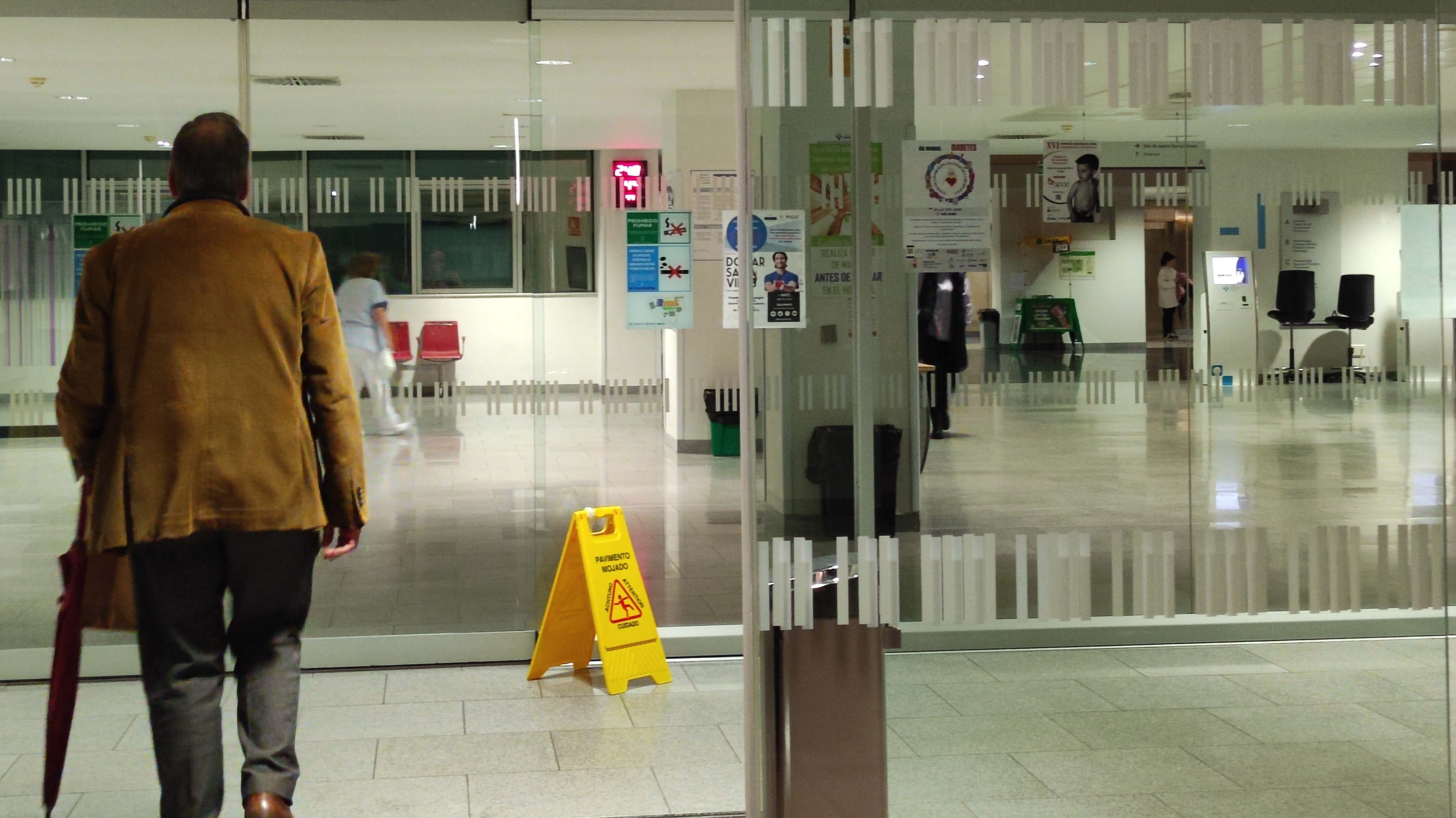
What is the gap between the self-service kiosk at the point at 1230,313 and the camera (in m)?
4.10

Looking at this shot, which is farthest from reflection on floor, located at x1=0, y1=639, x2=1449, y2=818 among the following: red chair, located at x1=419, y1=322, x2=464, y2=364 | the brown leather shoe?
red chair, located at x1=419, y1=322, x2=464, y2=364

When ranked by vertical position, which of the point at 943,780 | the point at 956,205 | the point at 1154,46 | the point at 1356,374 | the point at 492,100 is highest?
the point at 492,100

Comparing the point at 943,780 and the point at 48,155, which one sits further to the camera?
the point at 48,155

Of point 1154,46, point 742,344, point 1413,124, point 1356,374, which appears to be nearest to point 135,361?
point 742,344

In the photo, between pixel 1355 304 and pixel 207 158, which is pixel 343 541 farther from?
pixel 1355 304

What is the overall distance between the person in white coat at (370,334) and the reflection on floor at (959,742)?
3.74 ft

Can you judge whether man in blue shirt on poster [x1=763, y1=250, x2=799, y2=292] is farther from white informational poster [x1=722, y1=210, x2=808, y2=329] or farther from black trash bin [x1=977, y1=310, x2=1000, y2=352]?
black trash bin [x1=977, y1=310, x2=1000, y2=352]

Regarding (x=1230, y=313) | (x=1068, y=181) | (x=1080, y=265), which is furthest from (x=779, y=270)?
(x=1230, y=313)

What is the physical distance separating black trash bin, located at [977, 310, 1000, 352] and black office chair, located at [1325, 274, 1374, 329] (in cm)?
89

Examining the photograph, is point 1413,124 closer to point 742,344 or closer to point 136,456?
point 742,344

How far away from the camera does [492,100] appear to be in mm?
5805

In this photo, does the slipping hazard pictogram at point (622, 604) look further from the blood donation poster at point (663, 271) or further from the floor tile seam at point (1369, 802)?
the floor tile seam at point (1369, 802)

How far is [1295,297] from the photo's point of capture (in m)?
3.93

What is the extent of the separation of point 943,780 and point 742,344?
1584 mm
